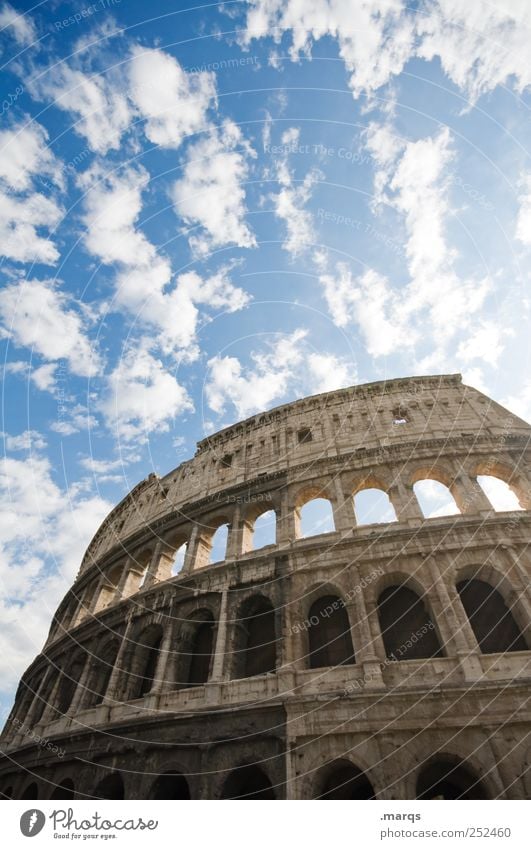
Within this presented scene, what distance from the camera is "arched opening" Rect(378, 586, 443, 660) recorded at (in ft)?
38.9

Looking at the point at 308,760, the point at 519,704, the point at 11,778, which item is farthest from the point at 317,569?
the point at 11,778

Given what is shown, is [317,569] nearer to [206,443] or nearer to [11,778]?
[206,443]

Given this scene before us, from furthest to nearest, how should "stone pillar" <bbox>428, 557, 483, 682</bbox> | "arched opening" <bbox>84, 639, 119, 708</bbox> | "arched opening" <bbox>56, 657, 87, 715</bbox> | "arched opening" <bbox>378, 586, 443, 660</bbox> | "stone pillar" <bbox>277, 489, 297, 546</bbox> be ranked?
"arched opening" <bbox>56, 657, 87, 715</bbox>, "arched opening" <bbox>84, 639, 119, 708</bbox>, "stone pillar" <bbox>277, 489, 297, 546</bbox>, "arched opening" <bbox>378, 586, 443, 660</bbox>, "stone pillar" <bbox>428, 557, 483, 682</bbox>

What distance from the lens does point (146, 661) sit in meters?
15.3

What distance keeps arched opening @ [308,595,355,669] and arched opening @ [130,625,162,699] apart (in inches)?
232

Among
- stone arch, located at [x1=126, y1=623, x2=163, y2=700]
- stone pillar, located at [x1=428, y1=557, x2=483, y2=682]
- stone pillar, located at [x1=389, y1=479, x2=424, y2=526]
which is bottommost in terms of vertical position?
stone pillar, located at [x1=428, y1=557, x2=483, y2=682]

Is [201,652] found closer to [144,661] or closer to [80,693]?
[144,661]

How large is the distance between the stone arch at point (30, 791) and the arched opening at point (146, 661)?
4960mm

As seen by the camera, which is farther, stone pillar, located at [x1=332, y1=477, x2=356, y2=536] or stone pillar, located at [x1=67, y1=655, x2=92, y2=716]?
stone pillar, located at [x1=67, y1=655, x2=92, y2=716]

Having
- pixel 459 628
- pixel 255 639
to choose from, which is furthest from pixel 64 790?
pixel 459 628

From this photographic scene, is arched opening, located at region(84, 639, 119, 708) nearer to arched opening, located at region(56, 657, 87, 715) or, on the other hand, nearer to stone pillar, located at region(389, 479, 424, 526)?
arched opening, located at region(56, 657, 87, 715)

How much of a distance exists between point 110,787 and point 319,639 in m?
7.74
